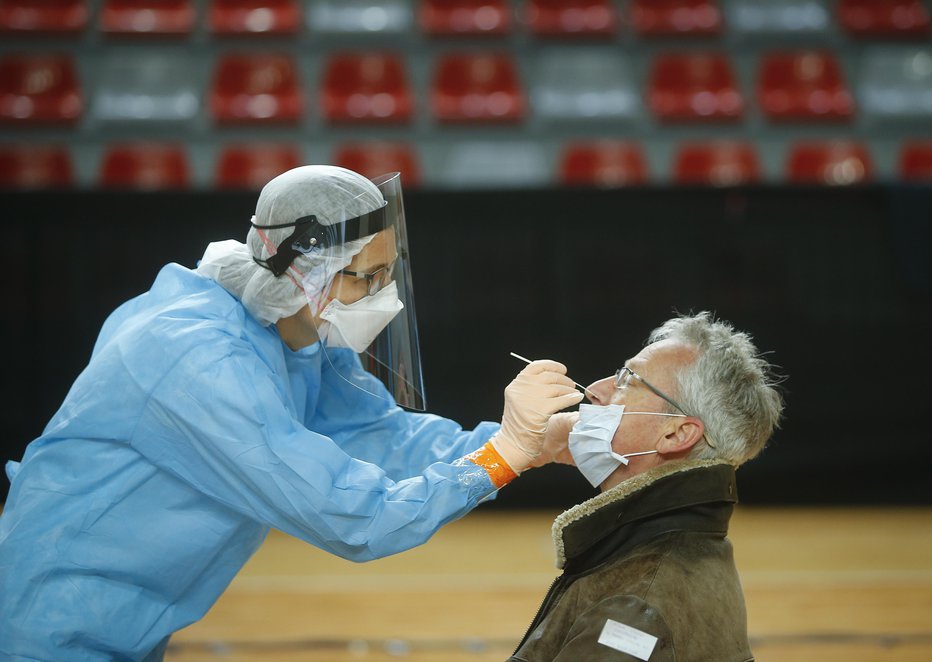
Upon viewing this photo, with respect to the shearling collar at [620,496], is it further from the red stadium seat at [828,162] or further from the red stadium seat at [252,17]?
the red stadium seat at [252,17]

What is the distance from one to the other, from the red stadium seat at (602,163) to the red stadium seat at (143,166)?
7.90 feet

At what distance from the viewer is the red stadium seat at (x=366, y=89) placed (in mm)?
6980

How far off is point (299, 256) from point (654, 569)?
0.83 m

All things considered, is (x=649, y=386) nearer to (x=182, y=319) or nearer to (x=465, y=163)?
(x=182, y=319)

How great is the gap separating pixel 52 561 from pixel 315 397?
0.66m

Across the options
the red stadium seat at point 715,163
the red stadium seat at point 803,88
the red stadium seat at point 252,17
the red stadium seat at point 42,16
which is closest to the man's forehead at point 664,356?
the red stadium seat at point 715,163

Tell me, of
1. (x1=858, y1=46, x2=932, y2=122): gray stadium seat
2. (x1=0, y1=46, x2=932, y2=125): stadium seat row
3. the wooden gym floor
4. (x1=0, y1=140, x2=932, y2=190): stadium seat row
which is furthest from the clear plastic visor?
(x1=858, y1=46, x2=932, y2=122): gray stadium seat

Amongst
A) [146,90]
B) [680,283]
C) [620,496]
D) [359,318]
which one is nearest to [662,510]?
[620,496]

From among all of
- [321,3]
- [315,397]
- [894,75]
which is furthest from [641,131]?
[315,397]

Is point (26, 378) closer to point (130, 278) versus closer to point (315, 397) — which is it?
point (130, 278)

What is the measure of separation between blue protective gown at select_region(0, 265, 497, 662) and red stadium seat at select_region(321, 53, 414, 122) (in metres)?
5.28

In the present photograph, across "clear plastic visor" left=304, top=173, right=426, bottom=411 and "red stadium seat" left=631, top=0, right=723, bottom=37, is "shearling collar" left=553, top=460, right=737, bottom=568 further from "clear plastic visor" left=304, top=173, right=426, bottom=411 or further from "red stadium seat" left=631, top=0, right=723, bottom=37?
"red stadium seat" left=631, top=0, right=723, bottom=37

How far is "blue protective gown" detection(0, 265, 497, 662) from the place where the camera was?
5.65 feet

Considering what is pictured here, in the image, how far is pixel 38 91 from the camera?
22.7 feet
